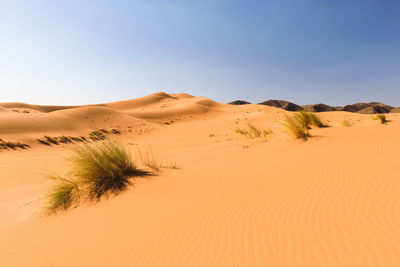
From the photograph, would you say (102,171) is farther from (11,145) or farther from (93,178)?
(11,145)

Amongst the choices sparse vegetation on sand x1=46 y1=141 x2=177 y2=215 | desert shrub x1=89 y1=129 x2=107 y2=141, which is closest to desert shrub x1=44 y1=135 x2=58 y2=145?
desert shrub x1=89 y1=129 x2=107 y2=141

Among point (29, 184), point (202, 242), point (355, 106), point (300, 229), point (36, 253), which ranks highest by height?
point (355, 106)

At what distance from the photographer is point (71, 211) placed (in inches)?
146

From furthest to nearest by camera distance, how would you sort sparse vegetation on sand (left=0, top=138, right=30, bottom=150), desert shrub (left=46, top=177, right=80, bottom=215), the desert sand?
1. sparse vegetation on sand (left=0, top=138, right=30, bottom=150)
2. desert shrub (left=46, top=177, right=80, bottom=215)
3. the desert sand

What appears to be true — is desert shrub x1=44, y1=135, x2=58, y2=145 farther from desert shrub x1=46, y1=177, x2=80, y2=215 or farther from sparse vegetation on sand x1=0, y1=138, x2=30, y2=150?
desert shrub x1=46, y1=177, x2=80, y2=215

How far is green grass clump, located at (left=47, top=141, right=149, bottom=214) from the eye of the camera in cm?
401

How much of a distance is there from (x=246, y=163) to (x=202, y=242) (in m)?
3.72

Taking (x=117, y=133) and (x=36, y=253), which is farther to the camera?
(x=117, y=133)

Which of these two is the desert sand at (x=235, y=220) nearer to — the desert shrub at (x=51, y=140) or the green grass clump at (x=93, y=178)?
the green grass clump at (x=93, y=178)

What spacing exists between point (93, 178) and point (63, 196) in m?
0.61

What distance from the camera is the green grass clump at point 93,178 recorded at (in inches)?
158

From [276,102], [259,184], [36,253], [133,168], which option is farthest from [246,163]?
[276,102]

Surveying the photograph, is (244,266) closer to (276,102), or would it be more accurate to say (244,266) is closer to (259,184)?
(259,184)

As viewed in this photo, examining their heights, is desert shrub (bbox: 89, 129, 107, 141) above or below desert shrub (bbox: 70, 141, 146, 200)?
below
